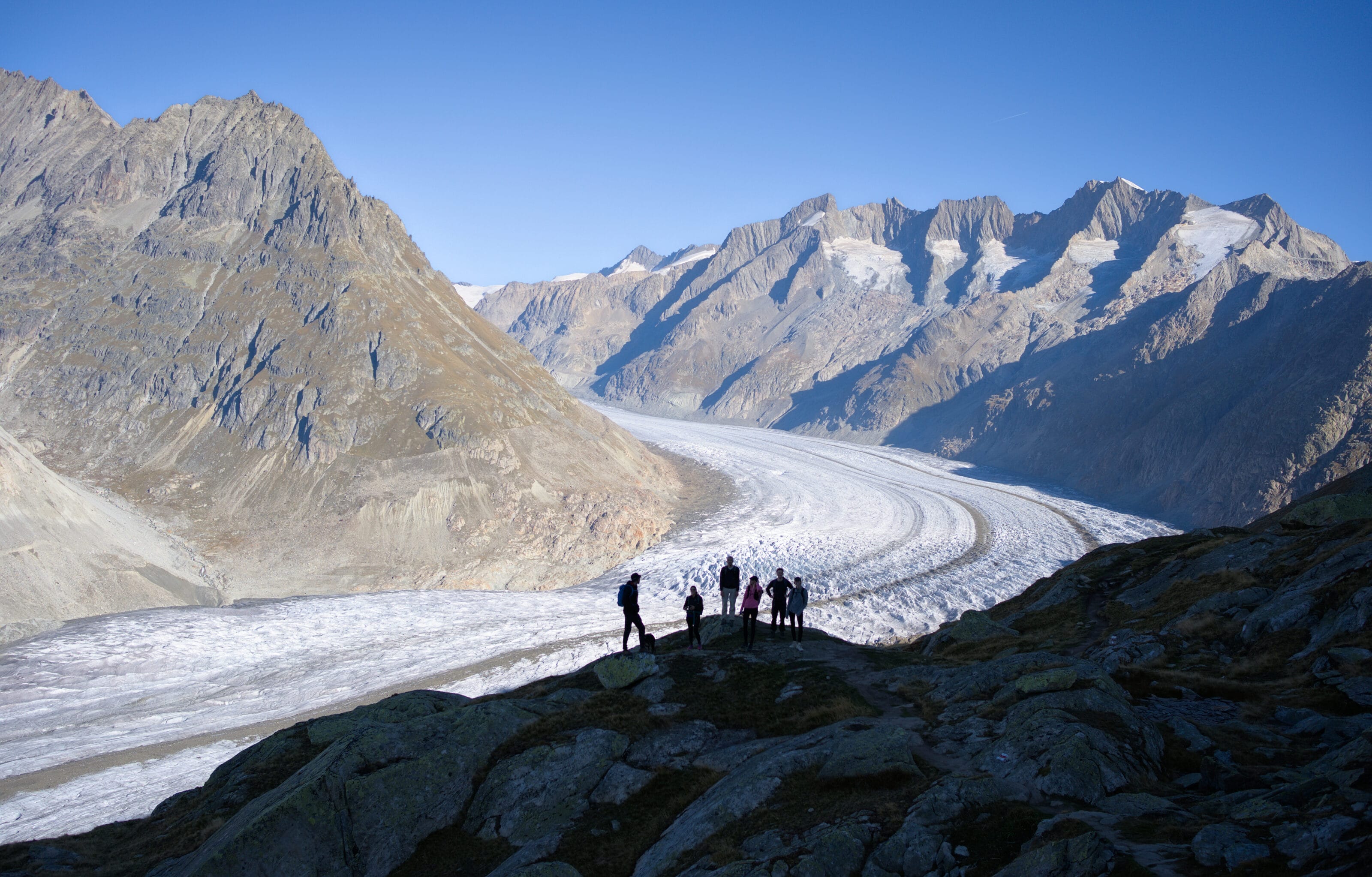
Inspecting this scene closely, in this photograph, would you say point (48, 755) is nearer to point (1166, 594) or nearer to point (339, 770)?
point (339, 770)

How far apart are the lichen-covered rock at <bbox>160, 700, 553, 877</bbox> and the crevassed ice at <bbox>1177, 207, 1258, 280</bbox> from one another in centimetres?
19806

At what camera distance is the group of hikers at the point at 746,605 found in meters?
21.8

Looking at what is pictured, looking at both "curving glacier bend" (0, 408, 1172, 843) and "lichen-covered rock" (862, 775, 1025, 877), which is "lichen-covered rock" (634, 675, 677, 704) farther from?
"curving glacier bend" (0, 408, 1172, 843)

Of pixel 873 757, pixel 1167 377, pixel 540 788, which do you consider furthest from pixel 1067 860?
pixel 1167 377

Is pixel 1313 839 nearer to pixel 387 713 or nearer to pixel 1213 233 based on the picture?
pixel 387 713

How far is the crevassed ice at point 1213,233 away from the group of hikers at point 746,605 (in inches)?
7342

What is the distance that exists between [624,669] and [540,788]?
5.58 meters

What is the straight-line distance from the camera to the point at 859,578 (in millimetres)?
65500

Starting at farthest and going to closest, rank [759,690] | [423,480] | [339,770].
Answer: [423,480] → [759,690] → [339,770]

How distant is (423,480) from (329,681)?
31.5 m

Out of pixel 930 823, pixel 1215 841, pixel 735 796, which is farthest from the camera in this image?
pixel 735 796

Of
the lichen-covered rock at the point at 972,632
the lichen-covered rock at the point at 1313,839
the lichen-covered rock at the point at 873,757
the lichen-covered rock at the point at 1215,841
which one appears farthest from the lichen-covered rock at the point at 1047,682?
the lichen-covered rock at the point at 972,632

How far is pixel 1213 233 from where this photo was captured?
606 feet

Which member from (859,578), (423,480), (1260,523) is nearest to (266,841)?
(1260,523)
